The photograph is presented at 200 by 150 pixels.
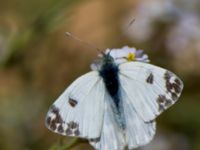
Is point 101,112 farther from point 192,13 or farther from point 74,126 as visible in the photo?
point 192,13

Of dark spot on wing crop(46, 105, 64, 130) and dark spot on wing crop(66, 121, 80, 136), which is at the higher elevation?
dark spot on wing crop(46, 105, 64, 130)

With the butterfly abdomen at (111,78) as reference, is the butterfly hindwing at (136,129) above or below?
below

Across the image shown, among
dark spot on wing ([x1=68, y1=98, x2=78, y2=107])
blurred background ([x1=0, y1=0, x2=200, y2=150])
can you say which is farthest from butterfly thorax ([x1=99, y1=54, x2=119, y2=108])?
blurred background ([x1=0, y1=0, x2=200, y2=150])

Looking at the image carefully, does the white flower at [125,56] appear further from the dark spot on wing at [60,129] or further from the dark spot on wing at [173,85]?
the dark spot on wing at [60,129]

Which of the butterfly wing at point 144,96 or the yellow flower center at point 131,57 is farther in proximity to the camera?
the yellow flower center at point 131,57

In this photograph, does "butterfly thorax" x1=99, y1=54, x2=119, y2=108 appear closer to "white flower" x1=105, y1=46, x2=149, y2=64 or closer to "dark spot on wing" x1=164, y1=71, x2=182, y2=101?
"white flower" x1=105, y1=46, x2=149, y2=64

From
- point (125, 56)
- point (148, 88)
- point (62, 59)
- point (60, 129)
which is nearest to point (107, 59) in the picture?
point (125, 56)

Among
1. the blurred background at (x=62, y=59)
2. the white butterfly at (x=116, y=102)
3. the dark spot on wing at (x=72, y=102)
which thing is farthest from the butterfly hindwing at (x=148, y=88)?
the blurred background at (x=62, y=59)
